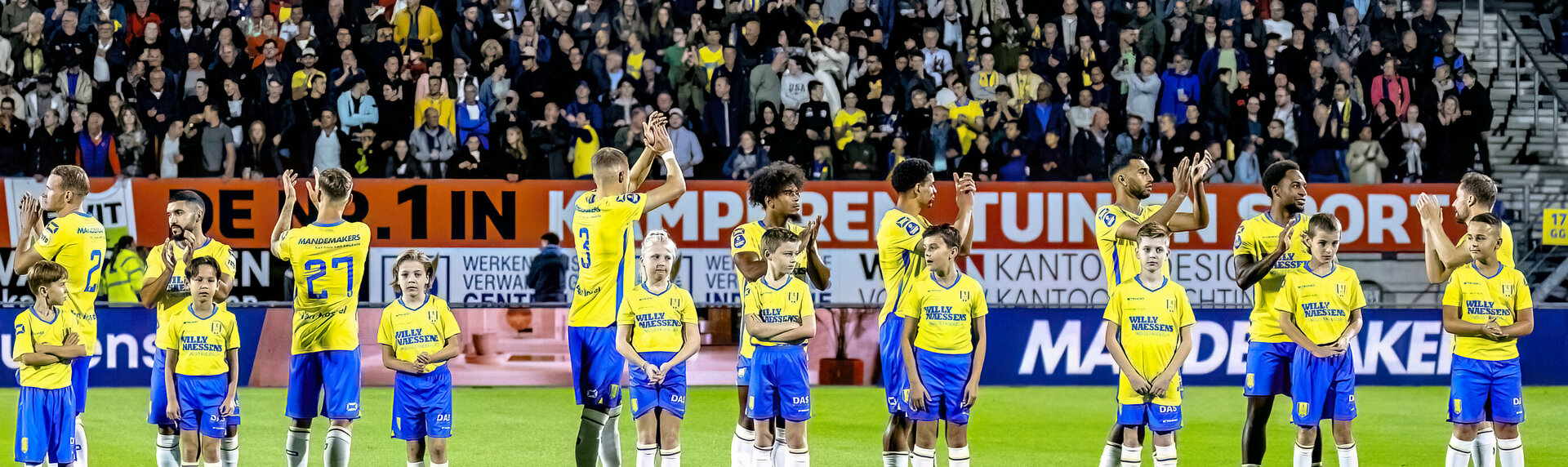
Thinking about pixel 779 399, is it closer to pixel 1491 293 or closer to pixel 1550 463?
pixel 1491 293

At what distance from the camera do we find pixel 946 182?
17.2m

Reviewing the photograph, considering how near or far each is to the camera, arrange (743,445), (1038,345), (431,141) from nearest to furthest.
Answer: (743,445)
(1038,345)
(431,141)

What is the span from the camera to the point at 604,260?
8.37 metres

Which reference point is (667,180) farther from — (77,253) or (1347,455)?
(1347,455)

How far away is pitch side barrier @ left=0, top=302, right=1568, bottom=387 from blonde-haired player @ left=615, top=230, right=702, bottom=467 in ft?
20.8

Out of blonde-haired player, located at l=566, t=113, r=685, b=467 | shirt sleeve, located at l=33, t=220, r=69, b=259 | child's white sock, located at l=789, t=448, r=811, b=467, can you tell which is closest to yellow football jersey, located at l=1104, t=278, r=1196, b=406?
child's white sock, located at l=789, t=448, r=811, b=467

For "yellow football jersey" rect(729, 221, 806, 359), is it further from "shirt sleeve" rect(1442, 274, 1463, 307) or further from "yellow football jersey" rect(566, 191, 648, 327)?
"shirt sleeve" rect(1442, 274, 1463, 307)

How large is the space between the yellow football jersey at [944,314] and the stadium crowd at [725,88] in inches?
368

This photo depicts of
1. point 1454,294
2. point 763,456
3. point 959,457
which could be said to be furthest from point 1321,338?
point 763,456

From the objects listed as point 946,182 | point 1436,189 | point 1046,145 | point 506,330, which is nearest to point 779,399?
point 506,330

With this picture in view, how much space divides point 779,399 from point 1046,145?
10490 mm

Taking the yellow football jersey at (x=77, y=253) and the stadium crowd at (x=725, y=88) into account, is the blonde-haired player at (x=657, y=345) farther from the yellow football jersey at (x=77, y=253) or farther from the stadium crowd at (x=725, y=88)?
the stadium crowd at (x=725, y=88)

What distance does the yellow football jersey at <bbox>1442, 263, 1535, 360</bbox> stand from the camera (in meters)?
8.58

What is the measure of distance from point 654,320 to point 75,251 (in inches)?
142
